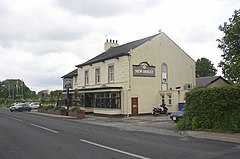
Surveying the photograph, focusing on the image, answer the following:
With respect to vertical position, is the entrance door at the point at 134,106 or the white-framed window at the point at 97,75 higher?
the white-framed window at the point at 97,75

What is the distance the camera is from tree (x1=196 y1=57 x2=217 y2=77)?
7481 cm

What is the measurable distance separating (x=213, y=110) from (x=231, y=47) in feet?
55.5

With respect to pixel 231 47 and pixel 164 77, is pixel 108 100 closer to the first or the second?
pixel 164 77

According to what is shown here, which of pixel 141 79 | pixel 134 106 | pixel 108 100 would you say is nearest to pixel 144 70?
pixel 141 79

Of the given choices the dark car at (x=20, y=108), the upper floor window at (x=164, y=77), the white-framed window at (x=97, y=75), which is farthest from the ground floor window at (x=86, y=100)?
the dark car at (x=20, y=108)

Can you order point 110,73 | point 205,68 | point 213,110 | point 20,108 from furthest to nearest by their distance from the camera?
point 205,68, point 20,108, point 110,73, point 213,110

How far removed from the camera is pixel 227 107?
16.8 metres

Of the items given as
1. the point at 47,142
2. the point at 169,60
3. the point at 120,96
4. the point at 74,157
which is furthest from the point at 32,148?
the point at 169,60

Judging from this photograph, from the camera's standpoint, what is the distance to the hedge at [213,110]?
54.0 ft

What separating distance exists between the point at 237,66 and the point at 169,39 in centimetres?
1449

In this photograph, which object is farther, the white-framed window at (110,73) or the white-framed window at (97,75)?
the white-framed window at (97,75)

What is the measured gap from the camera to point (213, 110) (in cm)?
1744

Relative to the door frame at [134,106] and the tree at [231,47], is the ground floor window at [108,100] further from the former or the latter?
the tree at [231,47]

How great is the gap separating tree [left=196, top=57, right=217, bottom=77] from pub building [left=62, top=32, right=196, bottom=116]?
36363 millimetres
